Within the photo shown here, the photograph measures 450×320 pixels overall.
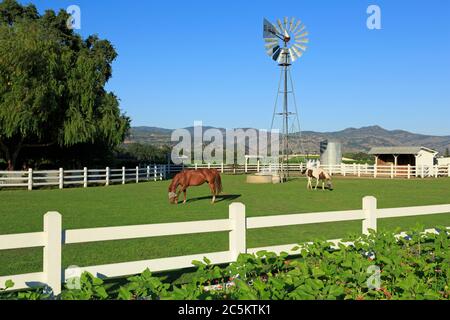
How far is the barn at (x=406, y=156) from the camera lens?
47.6m

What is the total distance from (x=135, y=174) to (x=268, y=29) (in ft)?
45.7

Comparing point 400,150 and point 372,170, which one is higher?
point 400,150

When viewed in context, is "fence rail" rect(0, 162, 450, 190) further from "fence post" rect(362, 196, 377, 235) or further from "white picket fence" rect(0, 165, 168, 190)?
"fence post" rect(362, 196, 377, 235)

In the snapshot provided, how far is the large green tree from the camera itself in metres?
26.1

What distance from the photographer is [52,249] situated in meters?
4.68

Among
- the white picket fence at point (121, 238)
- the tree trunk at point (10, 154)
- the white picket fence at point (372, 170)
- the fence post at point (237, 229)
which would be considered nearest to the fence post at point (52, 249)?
the white picket fence at point (121, 238)

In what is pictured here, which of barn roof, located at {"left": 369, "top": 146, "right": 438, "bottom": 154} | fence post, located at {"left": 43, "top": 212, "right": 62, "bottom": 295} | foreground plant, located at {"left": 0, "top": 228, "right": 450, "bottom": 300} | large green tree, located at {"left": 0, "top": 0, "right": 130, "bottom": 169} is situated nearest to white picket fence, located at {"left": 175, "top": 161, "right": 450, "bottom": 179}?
barn roof, located at {"left": 369, "top": 146, "right": 438, "bottom": 154}

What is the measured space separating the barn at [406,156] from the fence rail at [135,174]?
3786mm

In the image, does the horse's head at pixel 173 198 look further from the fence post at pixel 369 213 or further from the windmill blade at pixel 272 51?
the windmill blade at pixel 272 51

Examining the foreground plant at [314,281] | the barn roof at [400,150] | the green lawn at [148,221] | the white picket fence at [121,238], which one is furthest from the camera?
the barn roof at [400,150]

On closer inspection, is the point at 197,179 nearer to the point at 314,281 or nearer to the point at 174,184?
the point at 174,184

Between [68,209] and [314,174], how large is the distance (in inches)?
574

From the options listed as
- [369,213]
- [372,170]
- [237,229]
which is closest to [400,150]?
[372,170]
